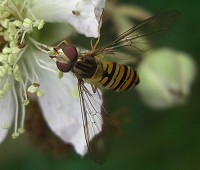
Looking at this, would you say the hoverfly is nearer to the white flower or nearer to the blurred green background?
the white flower

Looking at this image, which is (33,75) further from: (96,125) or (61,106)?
(96,125)

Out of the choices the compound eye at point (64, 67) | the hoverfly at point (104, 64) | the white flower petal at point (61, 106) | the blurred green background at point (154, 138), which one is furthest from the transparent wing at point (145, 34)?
the blurred green background at point (154, 138)

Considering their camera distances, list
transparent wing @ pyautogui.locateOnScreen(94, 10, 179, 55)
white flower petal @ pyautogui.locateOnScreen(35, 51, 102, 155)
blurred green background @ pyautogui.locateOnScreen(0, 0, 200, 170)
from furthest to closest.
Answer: blurred green background @ pyautogui.locateOnScreen(0, 0, 200, 170)
white flower petal @ pyautogui.locateOnScreen(35, 51, 102, 155)
transparent wing @ pyautogui.locateOnScreen(94, 10, 179, 55)

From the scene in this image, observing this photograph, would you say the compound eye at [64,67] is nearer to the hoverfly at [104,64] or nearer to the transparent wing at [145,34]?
the hoverfly at [104,64]

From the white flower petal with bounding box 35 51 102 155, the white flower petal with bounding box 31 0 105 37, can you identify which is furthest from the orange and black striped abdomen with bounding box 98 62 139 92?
the white flower petal with bounding box 35 51 102 155

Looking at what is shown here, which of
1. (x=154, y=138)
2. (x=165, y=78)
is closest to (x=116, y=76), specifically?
(x=165, y=78)

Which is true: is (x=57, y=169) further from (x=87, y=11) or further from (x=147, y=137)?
(x=87, y=11)
